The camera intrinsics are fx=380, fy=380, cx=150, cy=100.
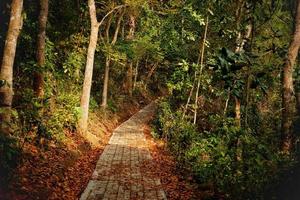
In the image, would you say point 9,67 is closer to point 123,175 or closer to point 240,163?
point 123,175

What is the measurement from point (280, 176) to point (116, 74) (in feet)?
81.7

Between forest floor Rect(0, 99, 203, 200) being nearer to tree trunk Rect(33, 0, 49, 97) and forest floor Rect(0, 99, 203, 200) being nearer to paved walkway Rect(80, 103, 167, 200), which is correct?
paved walkway Rect(80, 103, 167, 200)

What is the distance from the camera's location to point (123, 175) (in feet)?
36.3

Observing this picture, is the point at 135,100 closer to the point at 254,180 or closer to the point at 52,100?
the point at 52,100

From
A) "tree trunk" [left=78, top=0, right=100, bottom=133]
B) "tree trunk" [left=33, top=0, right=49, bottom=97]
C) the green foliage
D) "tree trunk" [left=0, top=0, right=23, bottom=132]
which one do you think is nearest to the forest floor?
the green foliage

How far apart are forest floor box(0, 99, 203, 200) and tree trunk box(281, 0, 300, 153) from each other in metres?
2.74

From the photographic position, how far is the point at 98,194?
9078mm

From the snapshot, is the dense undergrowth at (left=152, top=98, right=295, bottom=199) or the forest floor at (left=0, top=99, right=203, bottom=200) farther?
the forest floor at (left=0, top=99, right=203, bottom=200)

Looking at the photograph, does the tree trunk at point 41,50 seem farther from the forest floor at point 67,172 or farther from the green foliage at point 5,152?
the green foliage at point 5,152

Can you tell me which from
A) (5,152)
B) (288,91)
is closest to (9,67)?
(5,152)

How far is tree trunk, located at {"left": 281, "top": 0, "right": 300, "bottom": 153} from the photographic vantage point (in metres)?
9.97

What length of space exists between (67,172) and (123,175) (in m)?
1.60

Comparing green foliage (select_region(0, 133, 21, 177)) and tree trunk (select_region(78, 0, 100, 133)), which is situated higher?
tree trunk (select_region(78, 0, 100, 133))

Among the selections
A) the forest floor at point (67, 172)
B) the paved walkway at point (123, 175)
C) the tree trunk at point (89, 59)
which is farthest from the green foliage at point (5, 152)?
the tree trunk at point (89, 59)
